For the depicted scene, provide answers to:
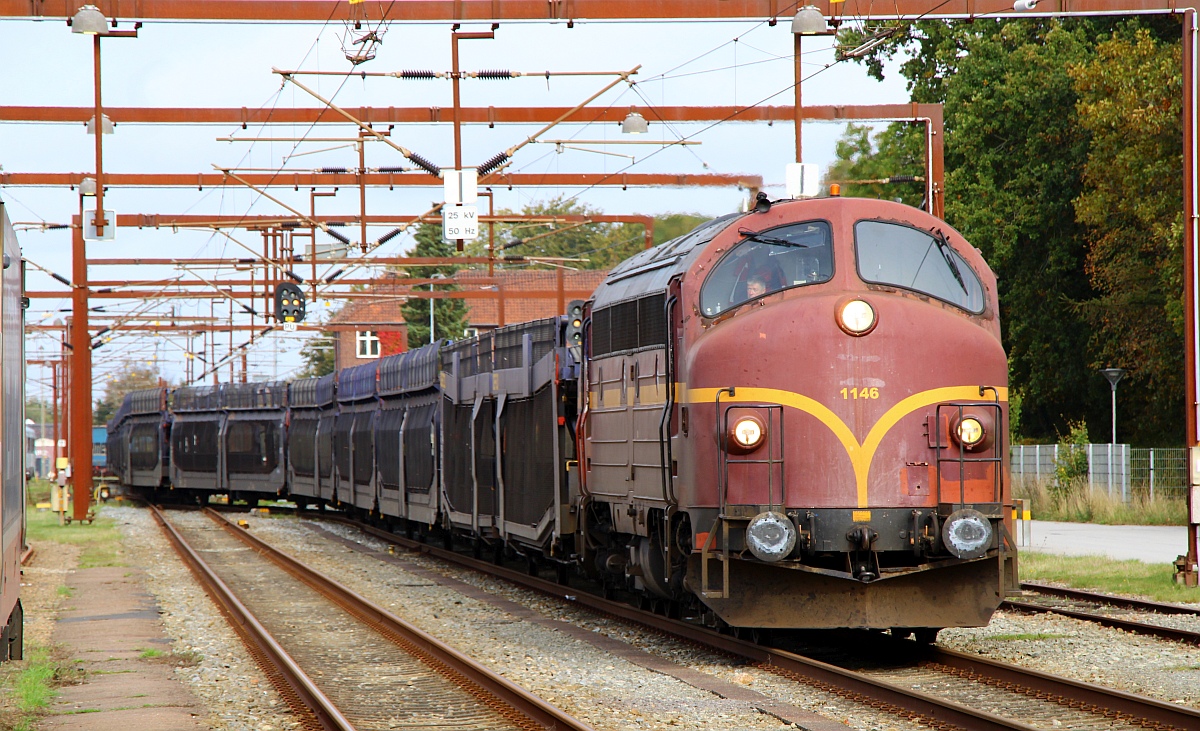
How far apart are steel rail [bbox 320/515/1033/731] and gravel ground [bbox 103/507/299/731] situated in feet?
12.7

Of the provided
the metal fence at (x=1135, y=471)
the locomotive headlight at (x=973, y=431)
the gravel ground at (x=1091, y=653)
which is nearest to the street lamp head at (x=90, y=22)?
the locomotive headlight at (x=973, y=431)

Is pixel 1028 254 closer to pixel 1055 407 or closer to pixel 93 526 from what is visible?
pixel 1055 407

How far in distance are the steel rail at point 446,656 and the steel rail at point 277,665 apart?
123 centimetres

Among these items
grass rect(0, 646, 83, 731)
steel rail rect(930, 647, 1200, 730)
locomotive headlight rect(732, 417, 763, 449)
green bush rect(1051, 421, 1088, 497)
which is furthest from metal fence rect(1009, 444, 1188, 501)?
grass rect(0, 646, 83, 731)

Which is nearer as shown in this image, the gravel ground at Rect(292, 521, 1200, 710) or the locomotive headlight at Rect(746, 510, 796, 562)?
the gravel ground at Rect(292, 521, 1200, 710)

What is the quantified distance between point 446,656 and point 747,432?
364cm

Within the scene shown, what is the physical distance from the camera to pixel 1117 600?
1532 cm

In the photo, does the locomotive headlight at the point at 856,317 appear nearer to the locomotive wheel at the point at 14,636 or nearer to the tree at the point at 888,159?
the locomotive wheel at the point at 14,636

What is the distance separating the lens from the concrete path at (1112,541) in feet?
72.3

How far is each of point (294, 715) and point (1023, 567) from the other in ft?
41.8

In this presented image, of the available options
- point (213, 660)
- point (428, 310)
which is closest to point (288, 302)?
point (213, 660)

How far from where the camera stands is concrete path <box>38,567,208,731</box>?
1016 cm

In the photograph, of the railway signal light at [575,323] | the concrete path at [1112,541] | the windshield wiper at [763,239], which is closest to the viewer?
the windshield wiper at [763,239]

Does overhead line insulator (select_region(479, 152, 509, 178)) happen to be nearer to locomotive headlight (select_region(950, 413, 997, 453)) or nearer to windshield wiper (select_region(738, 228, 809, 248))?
windshield wiper (select_region(738, 228, 809, 248))
